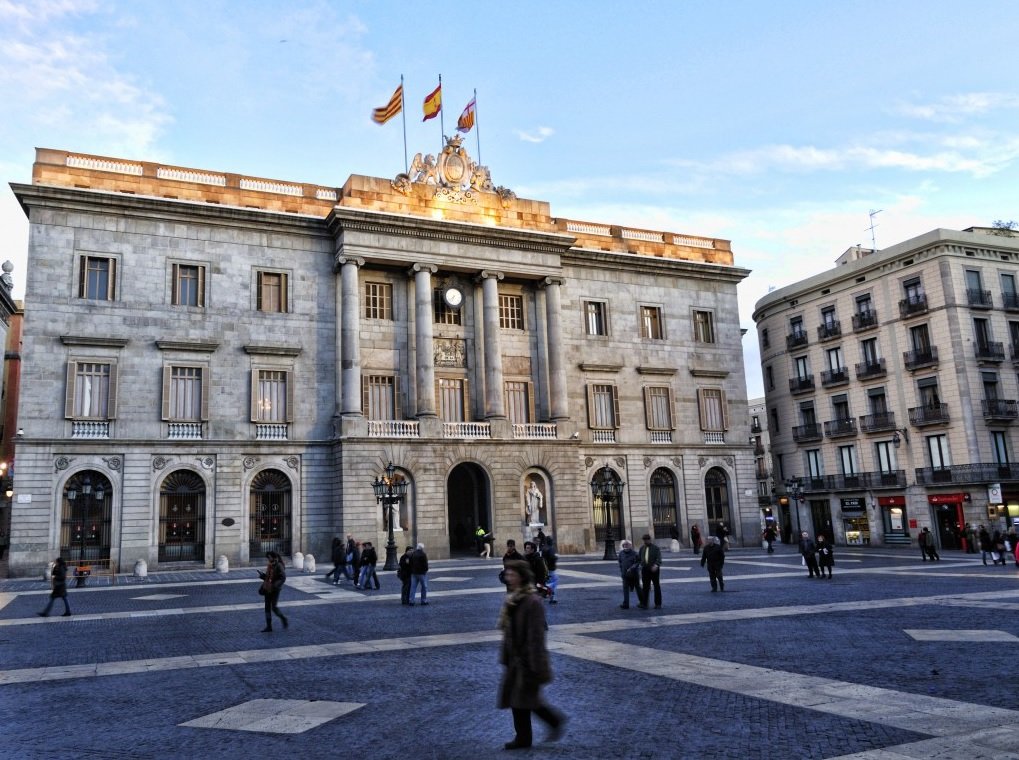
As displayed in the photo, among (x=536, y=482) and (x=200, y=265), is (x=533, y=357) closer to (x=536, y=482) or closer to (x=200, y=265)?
(x=536, y=482)

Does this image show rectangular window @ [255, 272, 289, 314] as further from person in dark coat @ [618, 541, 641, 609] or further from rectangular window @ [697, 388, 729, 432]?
person in dark coat @ [618, 541, 641, 609]

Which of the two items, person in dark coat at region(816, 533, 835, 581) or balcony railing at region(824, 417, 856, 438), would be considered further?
balcony railing at region(824, 417, 856, 438)

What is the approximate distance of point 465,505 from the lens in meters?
42.4

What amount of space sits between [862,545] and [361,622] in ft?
126

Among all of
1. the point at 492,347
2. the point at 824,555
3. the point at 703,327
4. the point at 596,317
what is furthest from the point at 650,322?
the point at 824,555

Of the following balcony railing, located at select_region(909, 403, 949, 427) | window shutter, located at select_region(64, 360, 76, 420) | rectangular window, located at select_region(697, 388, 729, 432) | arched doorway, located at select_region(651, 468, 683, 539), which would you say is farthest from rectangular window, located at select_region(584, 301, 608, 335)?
window shutter, located at select_region(64, 360, 76, 420)

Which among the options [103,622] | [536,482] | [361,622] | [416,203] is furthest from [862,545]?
[103,622]

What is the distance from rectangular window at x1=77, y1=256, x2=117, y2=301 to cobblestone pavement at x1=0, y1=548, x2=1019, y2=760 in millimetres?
17127

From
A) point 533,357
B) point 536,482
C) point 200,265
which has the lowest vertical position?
point 536,482

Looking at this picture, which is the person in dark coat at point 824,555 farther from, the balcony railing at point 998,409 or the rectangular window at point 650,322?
the balcony railing at point 998,409

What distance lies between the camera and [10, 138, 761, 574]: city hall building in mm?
32719

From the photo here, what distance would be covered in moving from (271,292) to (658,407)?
21.1 m

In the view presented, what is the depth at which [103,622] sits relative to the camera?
17453 mm

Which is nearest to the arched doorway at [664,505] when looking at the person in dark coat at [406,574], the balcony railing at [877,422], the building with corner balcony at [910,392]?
the building with corner balcony at [910,392]
